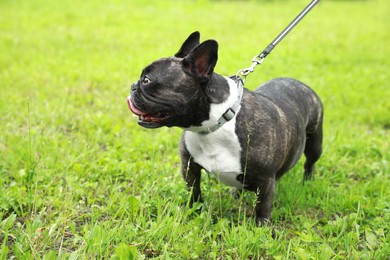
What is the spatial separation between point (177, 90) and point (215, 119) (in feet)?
0.96

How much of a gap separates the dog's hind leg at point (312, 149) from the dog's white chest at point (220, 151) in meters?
1.13

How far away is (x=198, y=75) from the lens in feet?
9.74

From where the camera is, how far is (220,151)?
3141 millimetres

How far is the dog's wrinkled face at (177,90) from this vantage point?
2969 millimetres

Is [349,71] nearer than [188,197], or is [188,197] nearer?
[188,197]

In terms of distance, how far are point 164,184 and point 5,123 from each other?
7.27ft

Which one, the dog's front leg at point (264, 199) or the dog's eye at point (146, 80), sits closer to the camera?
the dog's eye at point (146, 80)

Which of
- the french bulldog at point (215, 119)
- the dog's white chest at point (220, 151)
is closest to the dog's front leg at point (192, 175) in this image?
A: the french bulldog at point (215, 119)

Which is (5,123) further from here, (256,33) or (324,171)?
(256,33)

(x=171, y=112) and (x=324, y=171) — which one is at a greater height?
(x=171, y=112)

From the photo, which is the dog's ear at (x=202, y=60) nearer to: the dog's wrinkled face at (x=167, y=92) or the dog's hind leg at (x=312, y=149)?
the dog's wrinkled face at (x=167, y=92)

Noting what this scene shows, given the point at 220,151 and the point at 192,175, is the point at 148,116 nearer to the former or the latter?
the point at 220,151

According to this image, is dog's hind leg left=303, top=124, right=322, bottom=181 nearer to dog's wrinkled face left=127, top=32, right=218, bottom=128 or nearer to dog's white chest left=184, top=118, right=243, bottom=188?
dog's white chest left=184, top=118, right=243, bottom=188

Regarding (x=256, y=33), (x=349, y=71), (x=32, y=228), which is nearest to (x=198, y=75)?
(x=32, y=228)
